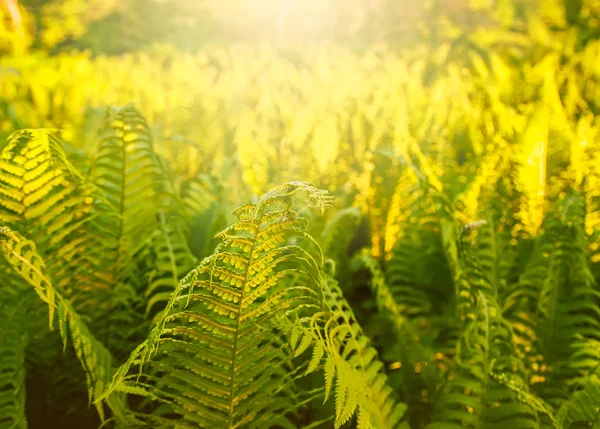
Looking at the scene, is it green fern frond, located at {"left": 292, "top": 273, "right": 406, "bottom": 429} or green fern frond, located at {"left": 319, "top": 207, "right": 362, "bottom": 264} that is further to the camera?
green fern frond, located at {"left": 319, "top": 207, "right": 362, "bottom": 264}

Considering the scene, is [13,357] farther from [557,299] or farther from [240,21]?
[240,21]

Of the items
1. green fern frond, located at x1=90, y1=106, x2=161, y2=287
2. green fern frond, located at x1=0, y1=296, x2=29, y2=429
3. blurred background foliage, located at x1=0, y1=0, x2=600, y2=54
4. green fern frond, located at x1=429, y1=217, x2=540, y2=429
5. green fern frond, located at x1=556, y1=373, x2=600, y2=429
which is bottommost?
green fern frond, located at x1=556, y1=373, x2=600, y2=429

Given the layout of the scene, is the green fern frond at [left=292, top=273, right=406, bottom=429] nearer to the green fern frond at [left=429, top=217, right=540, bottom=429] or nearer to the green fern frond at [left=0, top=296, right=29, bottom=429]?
the green fern frond at [left=429, top=217, right=540, bottom=429]

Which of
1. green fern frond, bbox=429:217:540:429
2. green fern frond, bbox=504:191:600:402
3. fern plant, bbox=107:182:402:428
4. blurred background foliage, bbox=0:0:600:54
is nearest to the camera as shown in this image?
fern plant, bbox=107:182:402:428

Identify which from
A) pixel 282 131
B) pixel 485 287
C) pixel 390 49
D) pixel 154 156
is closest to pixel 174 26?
pixel 390 49

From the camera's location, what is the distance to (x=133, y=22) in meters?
5.90

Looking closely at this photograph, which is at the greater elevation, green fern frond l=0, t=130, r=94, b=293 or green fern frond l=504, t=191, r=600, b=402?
green fern frond l=0, t=130, r=94, b=293

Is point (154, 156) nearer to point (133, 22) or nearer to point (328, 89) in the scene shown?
point (328, 89)

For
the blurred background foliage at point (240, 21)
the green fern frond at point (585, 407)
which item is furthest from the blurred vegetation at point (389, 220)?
the blurred background foliage at point (240, 21)

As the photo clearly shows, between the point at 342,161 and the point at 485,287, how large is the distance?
827mm

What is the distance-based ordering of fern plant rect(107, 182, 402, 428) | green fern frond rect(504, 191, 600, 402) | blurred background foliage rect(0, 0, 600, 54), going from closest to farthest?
1. fern plant rect(107, 182, 402, 428)
2. green fern frond rect(504, 191, 600, 402)
3. blurred background foliage rect(0, 0, 600, 54)

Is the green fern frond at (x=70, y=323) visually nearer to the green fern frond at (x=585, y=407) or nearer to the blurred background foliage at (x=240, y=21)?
the green fern frond at (x=585, y=407)

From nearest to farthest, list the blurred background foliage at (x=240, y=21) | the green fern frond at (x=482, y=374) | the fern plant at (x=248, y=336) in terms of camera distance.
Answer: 1. the fern plant at (x=248, y=336)
2. the green fern frond at (x=482, y=374)
3. the blurred background foliage at (x=240, y=21)

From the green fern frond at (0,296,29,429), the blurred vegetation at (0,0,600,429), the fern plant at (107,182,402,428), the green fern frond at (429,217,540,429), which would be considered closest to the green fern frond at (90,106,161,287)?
the blurred vegetation at (0,0,600,429)
